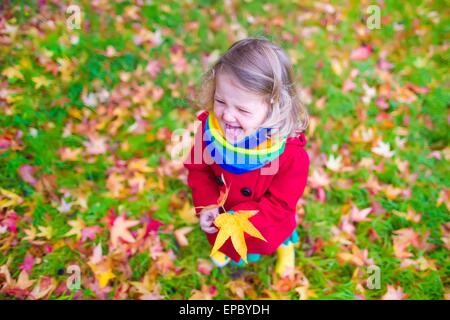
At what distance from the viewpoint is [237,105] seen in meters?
1.55

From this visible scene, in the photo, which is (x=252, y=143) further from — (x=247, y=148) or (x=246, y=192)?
(x=246, y=192)

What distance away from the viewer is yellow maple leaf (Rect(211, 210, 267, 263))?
175cm

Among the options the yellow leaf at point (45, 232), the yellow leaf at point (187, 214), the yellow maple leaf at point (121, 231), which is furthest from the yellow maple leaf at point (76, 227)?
the yellow leaf at point (187, 214)

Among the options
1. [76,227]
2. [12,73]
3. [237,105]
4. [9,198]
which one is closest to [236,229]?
[237,105]

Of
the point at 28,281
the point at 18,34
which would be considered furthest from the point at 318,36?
the point at 28,281

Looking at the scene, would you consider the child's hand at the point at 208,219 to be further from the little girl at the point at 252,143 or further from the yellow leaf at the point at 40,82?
the yellow leaf at the point at 40,82

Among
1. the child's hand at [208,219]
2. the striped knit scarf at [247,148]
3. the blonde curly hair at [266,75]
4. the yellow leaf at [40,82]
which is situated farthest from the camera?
the yellow leaf at [40,82]

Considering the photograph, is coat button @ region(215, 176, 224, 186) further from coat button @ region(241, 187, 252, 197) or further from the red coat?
coat button @ region(241, 187, 252, 197)

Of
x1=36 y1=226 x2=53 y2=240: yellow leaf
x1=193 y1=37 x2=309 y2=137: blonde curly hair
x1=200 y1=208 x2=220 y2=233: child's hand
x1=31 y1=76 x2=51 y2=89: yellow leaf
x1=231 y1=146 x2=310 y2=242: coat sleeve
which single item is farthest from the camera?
x1=31 y1=76 x2=51 y2=89: yellow leaf

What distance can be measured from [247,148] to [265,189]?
29 centimetres

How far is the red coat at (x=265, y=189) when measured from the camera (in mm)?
1835

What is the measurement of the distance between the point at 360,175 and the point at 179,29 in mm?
2231

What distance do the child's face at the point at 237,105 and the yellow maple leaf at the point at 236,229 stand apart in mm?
409

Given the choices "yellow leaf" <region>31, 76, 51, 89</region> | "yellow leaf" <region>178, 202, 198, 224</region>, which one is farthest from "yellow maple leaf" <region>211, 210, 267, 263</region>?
"yellow leaf" <region>31, 76, 51, 89</region>
